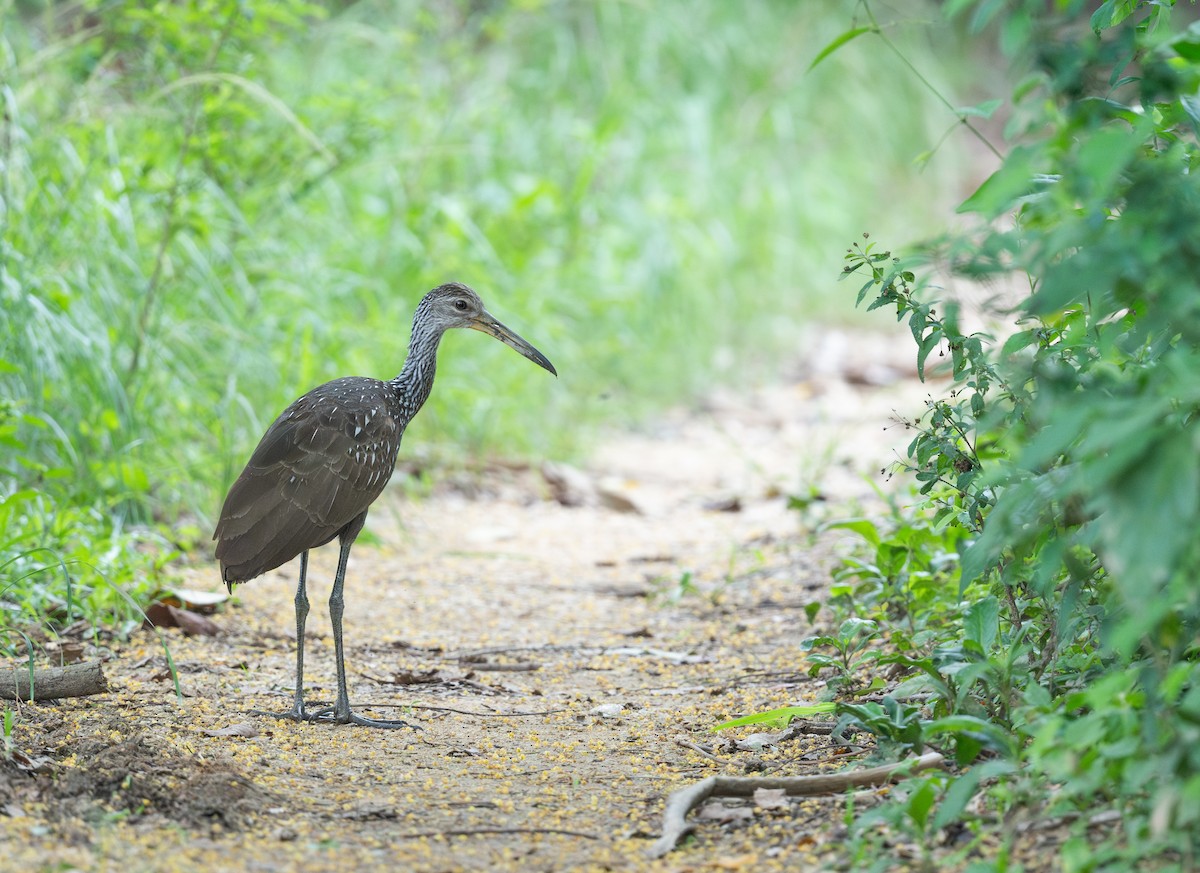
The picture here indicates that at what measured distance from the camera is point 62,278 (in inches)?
211

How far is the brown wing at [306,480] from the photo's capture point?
13.3ft

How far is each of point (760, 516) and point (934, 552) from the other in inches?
97.1

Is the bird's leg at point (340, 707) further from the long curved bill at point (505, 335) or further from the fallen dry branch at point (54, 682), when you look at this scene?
the long curved bill at point (505, 335)

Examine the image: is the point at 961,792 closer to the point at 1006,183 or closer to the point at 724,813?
the point at 724,813

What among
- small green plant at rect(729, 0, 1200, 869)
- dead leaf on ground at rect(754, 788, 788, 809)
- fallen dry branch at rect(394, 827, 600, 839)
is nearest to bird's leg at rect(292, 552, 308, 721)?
fallen dry branch at rect(394, 827, 600, 839)

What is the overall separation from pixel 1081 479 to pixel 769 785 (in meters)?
1.25

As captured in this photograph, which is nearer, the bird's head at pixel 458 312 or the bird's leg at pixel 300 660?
the bird's leg at pixel 300 660

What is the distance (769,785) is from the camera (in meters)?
3.05

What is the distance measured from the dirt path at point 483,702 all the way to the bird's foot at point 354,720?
7cm

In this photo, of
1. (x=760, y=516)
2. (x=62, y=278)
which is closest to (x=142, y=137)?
(x=62, y=278)

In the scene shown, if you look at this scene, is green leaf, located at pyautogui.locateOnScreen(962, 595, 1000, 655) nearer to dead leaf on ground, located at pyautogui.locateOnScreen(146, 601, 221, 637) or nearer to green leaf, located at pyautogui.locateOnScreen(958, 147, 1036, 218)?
green leaf, located at pyautogui.locateOnScreen(958, 147, 1036, 218)

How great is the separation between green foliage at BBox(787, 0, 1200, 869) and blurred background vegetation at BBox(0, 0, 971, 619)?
0.91 metres

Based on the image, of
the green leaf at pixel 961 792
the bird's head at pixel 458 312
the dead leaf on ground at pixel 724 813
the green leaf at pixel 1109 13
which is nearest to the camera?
the green leaf at pixel 961 792

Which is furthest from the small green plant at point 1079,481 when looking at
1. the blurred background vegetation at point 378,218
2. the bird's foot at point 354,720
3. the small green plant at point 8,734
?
the small green plant at point 8,734
